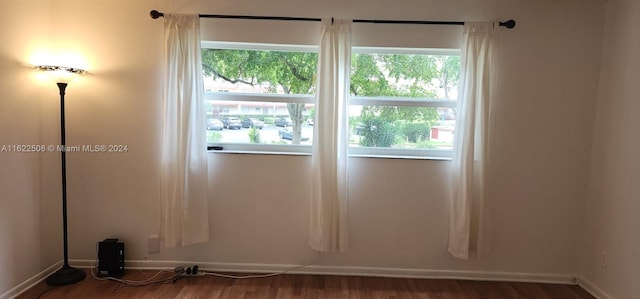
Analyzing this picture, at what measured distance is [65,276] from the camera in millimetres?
2312

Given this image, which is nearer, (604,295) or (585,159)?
(604,295)

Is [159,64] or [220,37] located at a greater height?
[220,37]

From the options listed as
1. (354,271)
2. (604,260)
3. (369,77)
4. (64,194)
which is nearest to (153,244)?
(64,194)

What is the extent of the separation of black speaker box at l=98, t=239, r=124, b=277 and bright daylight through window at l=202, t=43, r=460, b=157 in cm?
112

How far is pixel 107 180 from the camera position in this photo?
8.16ft

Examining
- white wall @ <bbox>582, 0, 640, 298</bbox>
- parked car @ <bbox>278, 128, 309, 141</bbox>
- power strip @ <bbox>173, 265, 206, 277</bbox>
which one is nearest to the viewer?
white wall @ <bbox>582, 0, 640, 298</bbox>

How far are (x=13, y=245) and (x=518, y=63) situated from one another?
3889mm

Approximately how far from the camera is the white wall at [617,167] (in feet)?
6.81

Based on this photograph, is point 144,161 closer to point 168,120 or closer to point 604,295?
point 168,120

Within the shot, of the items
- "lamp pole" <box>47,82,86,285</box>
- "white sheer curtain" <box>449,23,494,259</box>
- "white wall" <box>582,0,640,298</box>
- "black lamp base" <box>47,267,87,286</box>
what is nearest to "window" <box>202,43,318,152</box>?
"lamp pole" <box>47,82,86,285</box>

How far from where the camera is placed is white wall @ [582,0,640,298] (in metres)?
2.08

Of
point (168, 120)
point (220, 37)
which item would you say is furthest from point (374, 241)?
point (220, 37)

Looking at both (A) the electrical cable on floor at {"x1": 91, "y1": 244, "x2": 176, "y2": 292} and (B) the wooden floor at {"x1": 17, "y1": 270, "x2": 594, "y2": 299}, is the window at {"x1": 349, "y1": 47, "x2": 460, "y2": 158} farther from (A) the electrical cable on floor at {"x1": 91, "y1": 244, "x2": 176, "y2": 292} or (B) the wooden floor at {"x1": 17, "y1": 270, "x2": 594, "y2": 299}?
(A) the electrical cable on floor at {"x1": 91, "y1": 244, "x2": 176, "y2": 292}

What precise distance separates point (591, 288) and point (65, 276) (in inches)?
157
